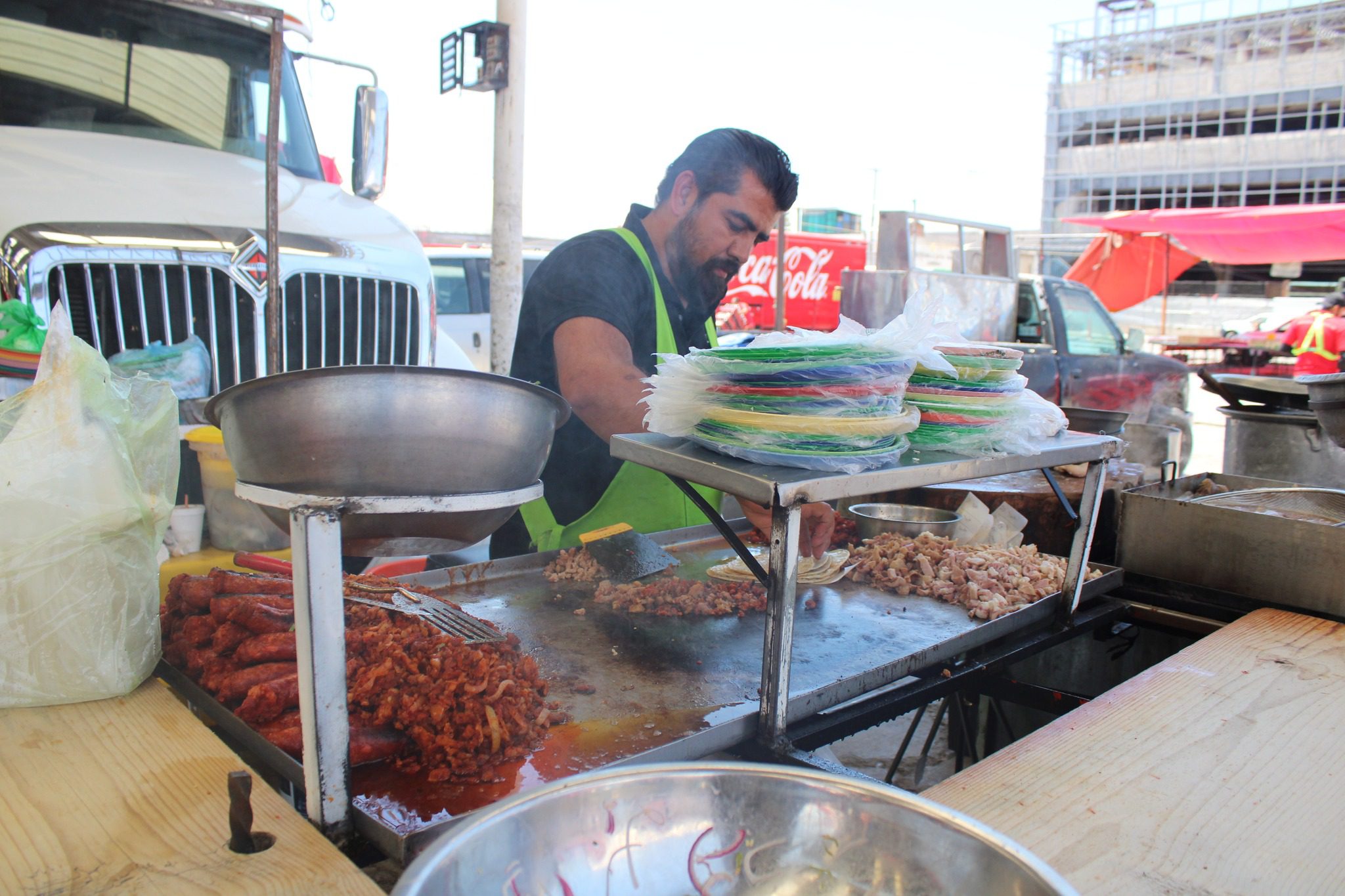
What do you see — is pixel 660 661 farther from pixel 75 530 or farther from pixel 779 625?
pixel 75 530

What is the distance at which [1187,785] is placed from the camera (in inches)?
57.7

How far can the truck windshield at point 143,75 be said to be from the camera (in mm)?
3846

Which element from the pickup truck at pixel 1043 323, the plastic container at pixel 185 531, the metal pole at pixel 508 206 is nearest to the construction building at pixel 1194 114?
the pickup truck at pixel 1043 323

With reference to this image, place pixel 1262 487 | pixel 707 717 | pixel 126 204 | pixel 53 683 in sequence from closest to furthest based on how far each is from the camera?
pixel 53 683, pixel 707 717, pixel 1262 487, pixel 126 204

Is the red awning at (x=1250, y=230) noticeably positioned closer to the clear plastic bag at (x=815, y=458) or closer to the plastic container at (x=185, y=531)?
the clear plastic bag at (x=815, y=458)

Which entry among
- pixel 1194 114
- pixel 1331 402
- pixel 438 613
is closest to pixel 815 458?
pixel 438 613

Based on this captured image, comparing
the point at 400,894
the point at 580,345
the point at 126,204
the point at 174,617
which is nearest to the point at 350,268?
the point at 126,204

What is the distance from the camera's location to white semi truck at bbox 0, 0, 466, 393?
346 centimetres

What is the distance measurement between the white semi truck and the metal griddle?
1955mm

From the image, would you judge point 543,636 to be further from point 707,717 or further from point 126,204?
point 126,204

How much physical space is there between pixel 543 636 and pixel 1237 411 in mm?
4142

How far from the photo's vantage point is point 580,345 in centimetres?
244

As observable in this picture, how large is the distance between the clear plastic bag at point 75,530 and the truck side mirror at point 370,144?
11.8 feet

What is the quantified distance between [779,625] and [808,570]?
0.97 metres
